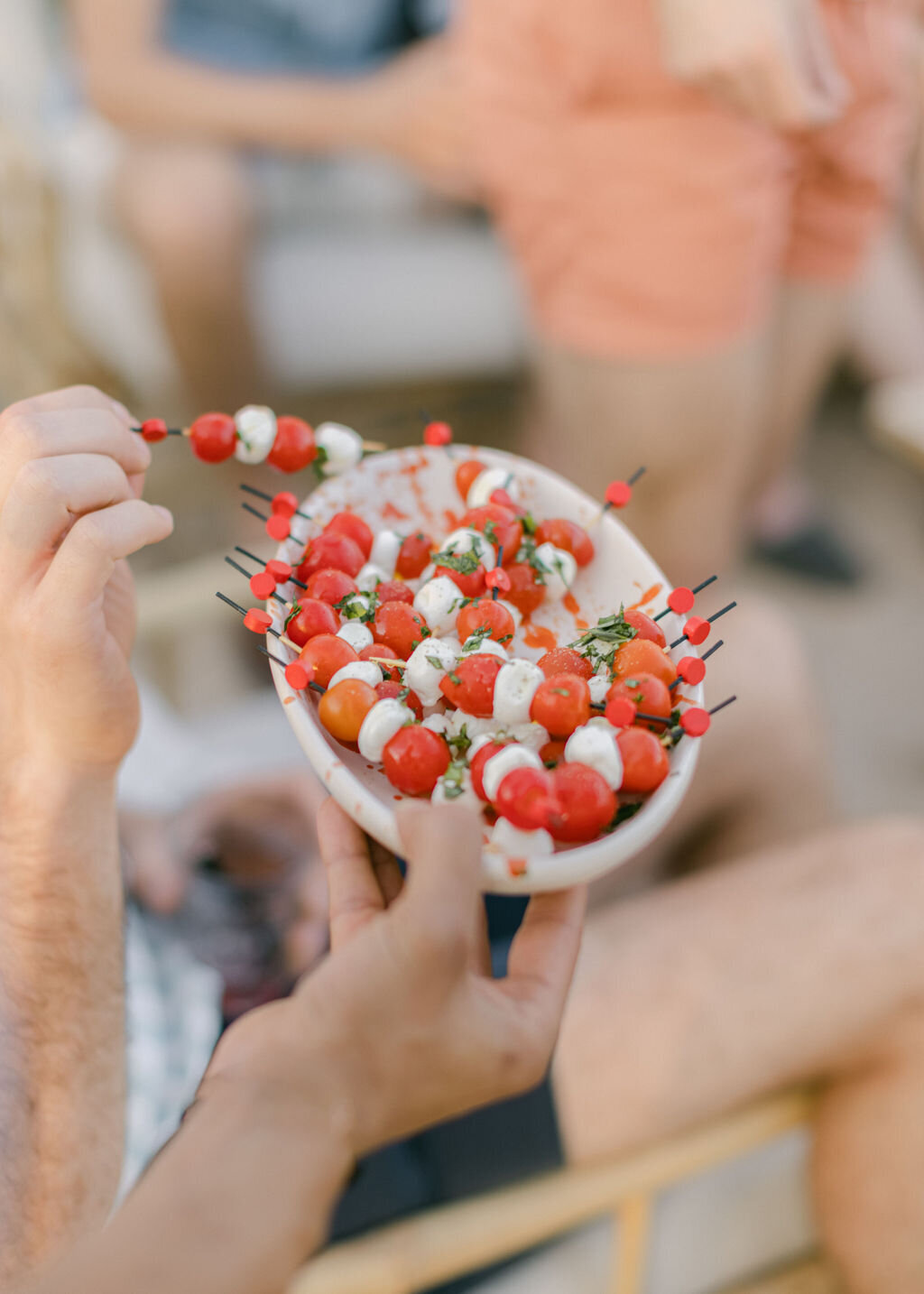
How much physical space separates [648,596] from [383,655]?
0.20 meters

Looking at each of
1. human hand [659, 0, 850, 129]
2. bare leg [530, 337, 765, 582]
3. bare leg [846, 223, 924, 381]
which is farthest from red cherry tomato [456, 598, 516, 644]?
bare leg [846, 223, 924, 381]

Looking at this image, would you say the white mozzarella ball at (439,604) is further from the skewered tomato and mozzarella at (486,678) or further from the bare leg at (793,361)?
the bare leg at (793,361)

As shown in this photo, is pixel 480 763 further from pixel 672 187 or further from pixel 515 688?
pixel 672 187

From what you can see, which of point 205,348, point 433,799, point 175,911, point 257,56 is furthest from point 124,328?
point 433,799

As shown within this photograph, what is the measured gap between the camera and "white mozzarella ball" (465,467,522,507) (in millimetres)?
712

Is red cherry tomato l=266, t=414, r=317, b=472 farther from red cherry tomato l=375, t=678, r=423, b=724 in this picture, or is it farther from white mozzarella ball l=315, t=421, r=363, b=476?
red cherry tomato l=375, t=678, r=423, b=724

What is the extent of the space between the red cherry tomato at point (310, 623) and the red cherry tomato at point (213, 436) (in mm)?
178

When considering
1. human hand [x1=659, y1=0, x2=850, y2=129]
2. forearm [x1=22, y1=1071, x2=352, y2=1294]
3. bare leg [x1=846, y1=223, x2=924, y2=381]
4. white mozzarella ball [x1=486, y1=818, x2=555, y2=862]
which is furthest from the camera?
bare leg [x1=846, y1=223, x2=924, y2=381]

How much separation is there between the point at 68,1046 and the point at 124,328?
5.31 feet

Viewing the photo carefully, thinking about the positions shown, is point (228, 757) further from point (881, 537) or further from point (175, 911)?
point (881, 537)

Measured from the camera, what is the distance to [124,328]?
6.33 ft

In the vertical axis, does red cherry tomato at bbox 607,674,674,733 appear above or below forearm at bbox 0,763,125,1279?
above

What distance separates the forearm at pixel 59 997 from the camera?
2.07ft

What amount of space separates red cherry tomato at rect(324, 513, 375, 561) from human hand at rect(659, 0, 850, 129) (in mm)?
683
